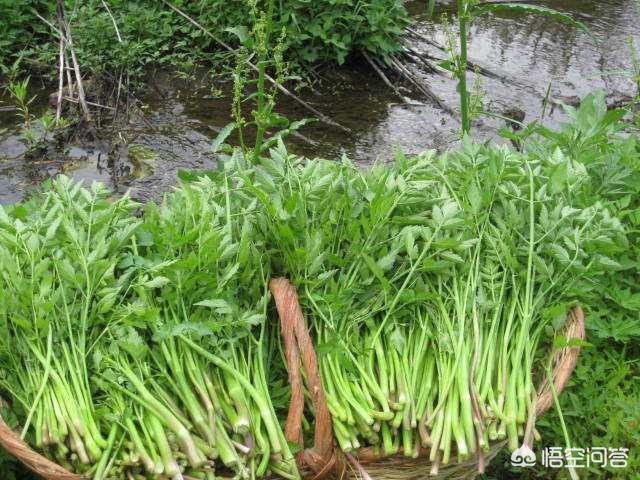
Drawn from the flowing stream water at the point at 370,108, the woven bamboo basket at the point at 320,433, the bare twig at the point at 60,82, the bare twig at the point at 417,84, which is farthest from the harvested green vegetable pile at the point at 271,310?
the bare twig at the point at 417,84

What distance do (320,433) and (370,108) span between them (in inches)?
139

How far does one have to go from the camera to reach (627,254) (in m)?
2.92

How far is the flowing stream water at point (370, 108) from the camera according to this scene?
14.3 feet

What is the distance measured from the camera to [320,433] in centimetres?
193

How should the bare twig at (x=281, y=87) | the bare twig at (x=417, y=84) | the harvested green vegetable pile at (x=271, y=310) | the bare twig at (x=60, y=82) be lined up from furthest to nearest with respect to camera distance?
A: 1. the bare twig at (x=417, y=84)
2. the bare twig at (x=281, y=87)
3. the bare twig at (x=60, y=82)
4. the harvested green vegetable pile at (x=271, y=310)

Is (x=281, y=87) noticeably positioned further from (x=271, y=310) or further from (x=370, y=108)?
(x=271, y=310)

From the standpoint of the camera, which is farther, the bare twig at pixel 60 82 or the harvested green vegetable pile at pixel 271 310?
the bare twig at pixel 60 82

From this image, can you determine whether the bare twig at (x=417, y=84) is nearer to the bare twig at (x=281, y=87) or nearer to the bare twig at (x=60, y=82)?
the bare twig at (x=281, y=87)

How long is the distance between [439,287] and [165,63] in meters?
3.66

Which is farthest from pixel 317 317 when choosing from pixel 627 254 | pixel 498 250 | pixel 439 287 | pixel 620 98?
pixel 620 98

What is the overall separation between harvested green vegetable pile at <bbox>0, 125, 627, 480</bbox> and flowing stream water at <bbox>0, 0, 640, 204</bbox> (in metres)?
1.88

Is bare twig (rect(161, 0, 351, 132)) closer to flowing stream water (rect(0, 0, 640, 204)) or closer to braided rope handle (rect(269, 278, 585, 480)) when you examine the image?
flowing stream water (rect(0, 0, 640, 204))

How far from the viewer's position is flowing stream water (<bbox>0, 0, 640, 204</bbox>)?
437cm

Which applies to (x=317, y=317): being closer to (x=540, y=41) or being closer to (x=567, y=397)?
(x=567, y=397)
